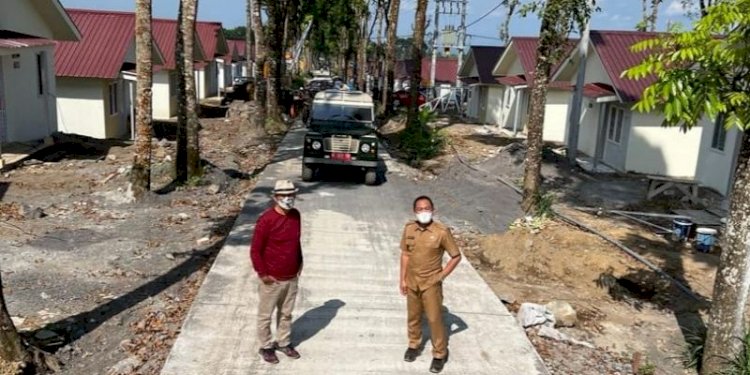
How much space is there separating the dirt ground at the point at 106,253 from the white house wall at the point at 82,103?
645 cm

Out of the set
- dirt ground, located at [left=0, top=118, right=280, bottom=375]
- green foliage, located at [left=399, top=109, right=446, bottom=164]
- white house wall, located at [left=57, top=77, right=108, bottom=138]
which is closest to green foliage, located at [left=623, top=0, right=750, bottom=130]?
dirt ground, located at [left=0, top=118, right=280, bottom=375]

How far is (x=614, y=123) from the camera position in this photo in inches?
901

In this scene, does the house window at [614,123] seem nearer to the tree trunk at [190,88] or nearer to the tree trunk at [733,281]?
the tree trunk at [190,88]

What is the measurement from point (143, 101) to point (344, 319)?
7.22 m

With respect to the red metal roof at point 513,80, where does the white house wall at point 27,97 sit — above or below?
below

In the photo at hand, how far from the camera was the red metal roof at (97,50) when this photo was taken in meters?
23.0

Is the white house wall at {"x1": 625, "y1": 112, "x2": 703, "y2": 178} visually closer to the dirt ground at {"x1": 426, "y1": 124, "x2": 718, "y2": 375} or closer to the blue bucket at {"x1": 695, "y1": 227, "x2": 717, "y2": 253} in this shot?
the dirt ground at {"x1": 426, "y1": 124, "x2": 718, "y2": 375}

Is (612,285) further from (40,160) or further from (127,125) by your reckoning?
(127,125)

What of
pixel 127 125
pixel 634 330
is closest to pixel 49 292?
pixel 634 330

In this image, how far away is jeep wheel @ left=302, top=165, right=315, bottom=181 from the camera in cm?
1534

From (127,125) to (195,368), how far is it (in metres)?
23.0

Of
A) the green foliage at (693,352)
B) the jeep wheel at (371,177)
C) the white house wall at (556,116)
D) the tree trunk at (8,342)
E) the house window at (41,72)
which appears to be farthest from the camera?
the white house wall at (556,116)

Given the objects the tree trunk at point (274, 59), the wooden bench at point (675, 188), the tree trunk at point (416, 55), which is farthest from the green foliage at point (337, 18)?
the wooden bench at point (675, 188)

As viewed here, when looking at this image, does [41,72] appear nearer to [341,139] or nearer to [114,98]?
[114,98]
